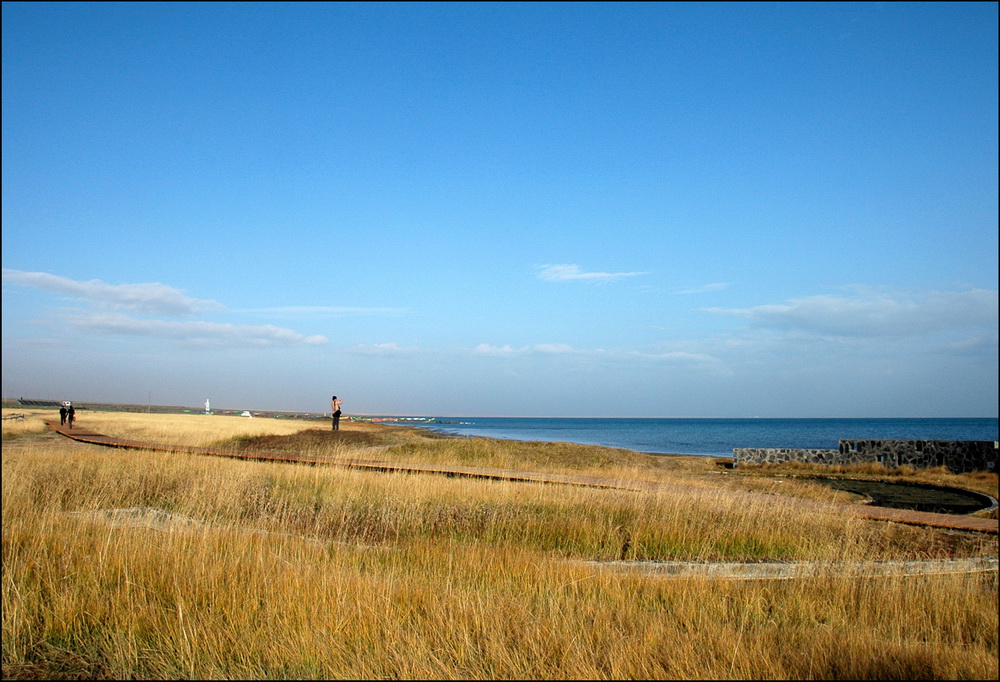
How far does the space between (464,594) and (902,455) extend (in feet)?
86.8

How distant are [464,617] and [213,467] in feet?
37.3

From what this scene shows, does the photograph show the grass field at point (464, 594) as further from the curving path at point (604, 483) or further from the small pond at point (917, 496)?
the small pond at point (917, 496)

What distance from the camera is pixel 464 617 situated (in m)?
4.84

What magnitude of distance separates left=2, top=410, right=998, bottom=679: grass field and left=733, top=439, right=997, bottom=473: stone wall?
17123 millimetres

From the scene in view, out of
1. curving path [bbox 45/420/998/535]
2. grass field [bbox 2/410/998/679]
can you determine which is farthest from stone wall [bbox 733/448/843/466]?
grass field [bbox 2/410/998/679]

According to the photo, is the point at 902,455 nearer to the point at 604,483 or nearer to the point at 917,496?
the point at 917,496

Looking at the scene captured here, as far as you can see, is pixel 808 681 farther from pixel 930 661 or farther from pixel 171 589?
pixel 171 589

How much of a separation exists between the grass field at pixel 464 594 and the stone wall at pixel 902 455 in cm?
1712

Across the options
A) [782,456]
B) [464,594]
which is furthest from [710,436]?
[464,594]

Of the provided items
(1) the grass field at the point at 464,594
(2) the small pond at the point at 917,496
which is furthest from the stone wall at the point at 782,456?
(1) the grass field at the point at 464,594

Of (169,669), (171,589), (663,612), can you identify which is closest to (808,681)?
(663,612)

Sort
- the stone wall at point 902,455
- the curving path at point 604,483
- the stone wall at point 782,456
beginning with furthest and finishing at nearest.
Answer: the stone wall at point 782,456 < the stone wall at point 902,455 < the curving path at point 604,483

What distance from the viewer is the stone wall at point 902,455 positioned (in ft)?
79.0

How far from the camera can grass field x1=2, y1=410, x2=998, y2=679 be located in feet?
14.1
